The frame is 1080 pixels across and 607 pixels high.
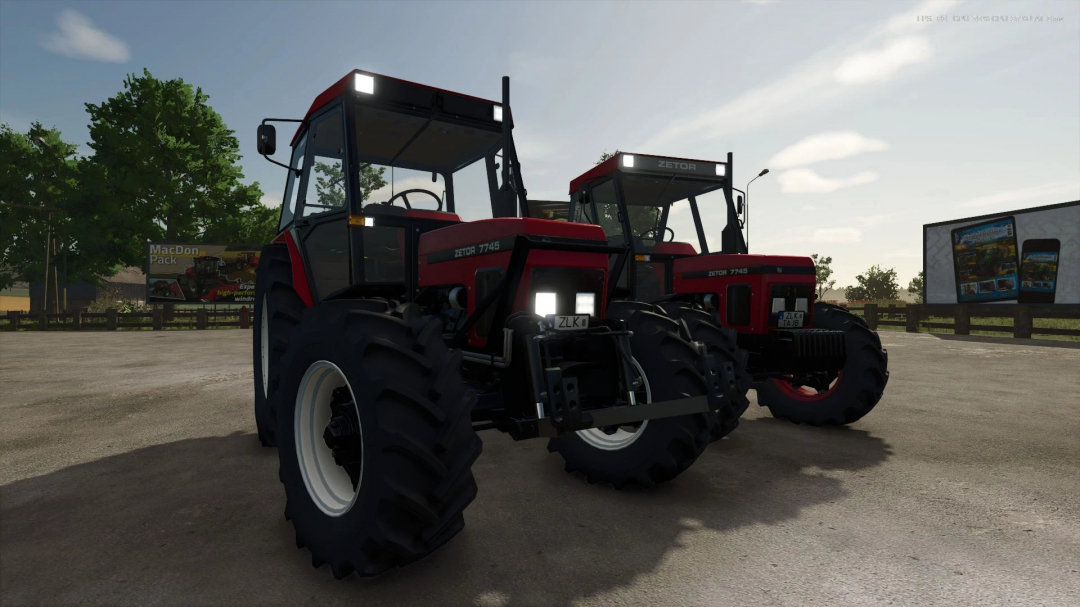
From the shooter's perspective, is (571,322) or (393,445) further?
(571,322)

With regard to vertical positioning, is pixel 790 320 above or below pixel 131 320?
above

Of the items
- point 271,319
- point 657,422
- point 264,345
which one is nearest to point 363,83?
point 271,319

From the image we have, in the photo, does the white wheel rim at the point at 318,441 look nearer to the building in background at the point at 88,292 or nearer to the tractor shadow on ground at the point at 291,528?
the tractor shadow on ground at the point at 291,528

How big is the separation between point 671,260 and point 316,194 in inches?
151

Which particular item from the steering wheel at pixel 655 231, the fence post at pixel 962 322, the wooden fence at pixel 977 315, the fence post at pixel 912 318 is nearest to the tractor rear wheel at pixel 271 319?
the steering wheel at pixel 655 231

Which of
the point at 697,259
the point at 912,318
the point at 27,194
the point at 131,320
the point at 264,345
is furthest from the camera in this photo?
the point at 27,194

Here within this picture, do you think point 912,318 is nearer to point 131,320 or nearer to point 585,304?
point 585,304

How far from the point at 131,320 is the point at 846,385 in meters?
27.4

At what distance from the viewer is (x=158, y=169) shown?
29.1 meters

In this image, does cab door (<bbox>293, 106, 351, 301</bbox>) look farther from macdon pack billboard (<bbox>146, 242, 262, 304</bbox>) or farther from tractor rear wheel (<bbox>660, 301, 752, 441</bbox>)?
macdon pack billboard (<bbox>146, 242, 262, 304</bbox>)

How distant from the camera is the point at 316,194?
4480 mm

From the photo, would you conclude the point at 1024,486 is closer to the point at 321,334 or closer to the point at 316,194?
the point at 321,334

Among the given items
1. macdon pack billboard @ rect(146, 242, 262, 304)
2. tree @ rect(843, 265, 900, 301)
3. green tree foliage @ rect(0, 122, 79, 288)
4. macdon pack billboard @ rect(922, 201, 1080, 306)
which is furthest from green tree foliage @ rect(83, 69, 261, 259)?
tree @ rect(843, 265, 900, 301)

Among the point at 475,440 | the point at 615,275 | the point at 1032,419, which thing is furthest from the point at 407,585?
the point at 1032,419
